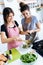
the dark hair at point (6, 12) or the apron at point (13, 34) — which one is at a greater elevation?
the dark hair at point (6, 12)

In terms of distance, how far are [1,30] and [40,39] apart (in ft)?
1.58

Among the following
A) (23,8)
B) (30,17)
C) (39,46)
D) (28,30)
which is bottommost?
(39,46)

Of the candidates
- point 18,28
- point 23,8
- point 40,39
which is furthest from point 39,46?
point 23,8

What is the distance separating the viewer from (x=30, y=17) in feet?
4.59

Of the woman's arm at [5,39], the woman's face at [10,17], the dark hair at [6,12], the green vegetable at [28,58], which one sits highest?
the dark hair at [6,12]

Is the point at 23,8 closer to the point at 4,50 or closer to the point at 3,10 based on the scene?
the point at 3,10

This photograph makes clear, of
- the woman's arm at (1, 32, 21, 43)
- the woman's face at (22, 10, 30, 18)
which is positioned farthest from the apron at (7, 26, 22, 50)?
the woman's face at (22, 10, 30, 18)

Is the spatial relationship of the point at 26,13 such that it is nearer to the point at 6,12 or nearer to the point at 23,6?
A: the point at 23,6

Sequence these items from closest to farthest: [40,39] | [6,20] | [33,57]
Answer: [33,57], [6,20], [40,39]

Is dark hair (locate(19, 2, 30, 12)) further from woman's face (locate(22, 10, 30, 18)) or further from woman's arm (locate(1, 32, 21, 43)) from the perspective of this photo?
Answer: woman's arm (locate(1, 32, 21, 43))

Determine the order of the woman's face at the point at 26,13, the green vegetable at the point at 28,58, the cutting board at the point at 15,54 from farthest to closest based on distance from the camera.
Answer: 1. the woman's face at the point at 26,13
2. the cutting board at the point at 15,54
3. the green vegetable at the point at 28,58

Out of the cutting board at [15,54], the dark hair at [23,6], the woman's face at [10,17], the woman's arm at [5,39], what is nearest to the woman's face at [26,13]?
the dark hair at [23,6]

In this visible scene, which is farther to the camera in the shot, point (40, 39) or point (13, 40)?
point (40, 39)

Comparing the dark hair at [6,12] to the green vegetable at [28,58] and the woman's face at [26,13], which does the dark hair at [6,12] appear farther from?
the green vegetable at [28,58]
